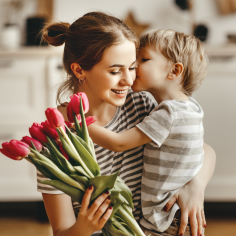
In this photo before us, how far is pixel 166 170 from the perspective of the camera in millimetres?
942

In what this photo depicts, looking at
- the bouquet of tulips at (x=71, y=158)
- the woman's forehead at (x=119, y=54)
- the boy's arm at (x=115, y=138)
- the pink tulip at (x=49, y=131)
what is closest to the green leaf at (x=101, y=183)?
the bouquet of tulips at (x=71, y=158)

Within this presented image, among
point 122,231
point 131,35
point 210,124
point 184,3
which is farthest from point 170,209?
point 184,3

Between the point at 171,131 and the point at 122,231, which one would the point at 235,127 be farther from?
the point at 122,231

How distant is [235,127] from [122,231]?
1745 mm

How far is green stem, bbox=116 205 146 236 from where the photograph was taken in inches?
24.0

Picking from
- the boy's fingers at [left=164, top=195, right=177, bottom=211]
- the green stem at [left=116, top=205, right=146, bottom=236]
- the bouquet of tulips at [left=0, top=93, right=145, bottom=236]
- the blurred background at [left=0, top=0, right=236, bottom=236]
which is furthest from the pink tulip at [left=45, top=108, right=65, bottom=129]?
the blurred background at [left=0, top=0, right=236, bottom=236]

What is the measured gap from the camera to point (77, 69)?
0.96 meters

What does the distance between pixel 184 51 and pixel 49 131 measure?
630mm

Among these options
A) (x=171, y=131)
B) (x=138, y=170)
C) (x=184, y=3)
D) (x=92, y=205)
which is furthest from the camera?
(x=184, y=3)

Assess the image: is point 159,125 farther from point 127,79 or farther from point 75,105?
point 75,105

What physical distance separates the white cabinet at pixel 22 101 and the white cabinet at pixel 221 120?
1087 millimetres

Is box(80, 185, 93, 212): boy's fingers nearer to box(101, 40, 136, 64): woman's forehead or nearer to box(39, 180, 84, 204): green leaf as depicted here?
box(39, 180, 84, 204): green leaf

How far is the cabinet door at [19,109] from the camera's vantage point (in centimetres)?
212

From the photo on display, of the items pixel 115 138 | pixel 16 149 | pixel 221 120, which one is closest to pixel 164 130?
pixel 115 138
